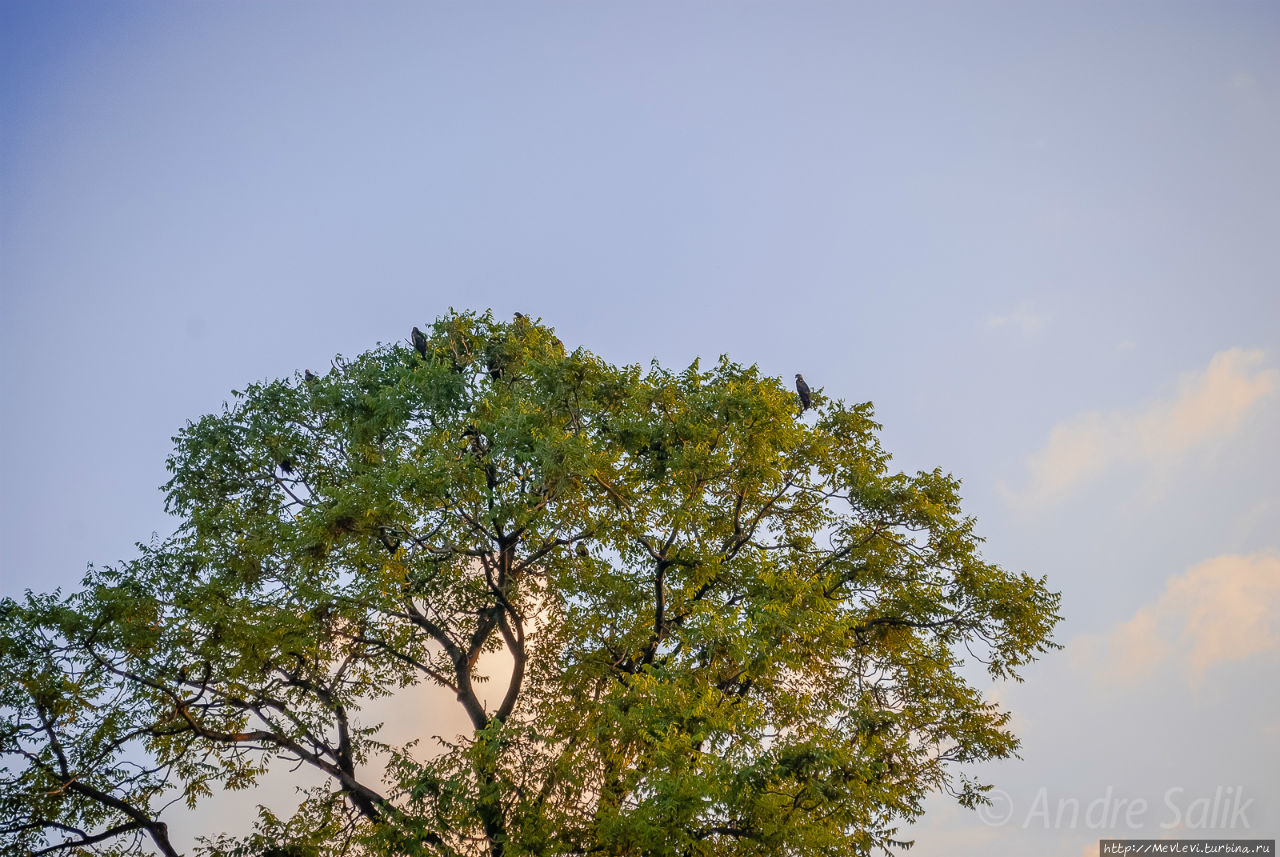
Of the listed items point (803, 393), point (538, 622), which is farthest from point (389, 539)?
point (803, 393)

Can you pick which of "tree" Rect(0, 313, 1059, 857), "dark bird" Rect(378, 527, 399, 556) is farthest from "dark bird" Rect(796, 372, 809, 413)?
"dark bird" Rect(378, 527, 399, 556)

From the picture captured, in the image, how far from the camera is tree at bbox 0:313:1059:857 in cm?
1145

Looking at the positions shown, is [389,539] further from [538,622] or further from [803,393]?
[803,393]

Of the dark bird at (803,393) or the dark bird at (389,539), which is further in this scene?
the dark bird at (803,393)

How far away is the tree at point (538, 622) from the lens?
11.4 meters

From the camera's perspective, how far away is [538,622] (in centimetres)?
1542

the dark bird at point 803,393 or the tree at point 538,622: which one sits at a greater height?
the dark bird at point 803,393

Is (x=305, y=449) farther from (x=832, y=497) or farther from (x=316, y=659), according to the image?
(x=832, y=497)

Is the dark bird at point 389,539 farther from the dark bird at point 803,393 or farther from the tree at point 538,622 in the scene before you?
the dark bird at point 803,393

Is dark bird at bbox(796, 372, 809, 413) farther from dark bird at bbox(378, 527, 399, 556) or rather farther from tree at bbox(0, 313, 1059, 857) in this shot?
dark bird at bbox(378, 527, 399, 556)

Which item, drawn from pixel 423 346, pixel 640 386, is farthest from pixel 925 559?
pixel 423 346

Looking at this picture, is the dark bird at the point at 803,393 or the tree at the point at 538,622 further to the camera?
the dark bird at the point at 803,393

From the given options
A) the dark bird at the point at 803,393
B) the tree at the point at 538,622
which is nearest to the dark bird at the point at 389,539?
the tree at the point at 538,622

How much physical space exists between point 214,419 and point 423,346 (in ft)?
12.6
